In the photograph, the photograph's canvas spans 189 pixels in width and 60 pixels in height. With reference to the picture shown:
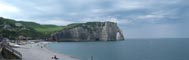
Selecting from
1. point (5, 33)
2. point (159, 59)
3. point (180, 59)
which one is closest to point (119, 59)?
point (159, 59)

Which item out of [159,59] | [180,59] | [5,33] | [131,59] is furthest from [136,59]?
[5,33]

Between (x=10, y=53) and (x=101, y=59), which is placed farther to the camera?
(x=101, y=59)

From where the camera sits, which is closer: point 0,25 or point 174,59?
point 174,59

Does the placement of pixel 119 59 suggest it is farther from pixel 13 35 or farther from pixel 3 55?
pixel 13 35

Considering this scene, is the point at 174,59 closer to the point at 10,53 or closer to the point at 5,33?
the point at 10,53

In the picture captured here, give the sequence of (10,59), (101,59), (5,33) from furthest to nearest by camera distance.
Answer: (5,33) → (101,59) → (10,59)

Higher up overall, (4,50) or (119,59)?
(4,50)

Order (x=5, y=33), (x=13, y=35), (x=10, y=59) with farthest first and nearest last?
(x=13, y=35) → (x=5, y=33) → (x=10, y=59)

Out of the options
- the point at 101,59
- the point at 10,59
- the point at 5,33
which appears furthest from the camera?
the point at 5,33

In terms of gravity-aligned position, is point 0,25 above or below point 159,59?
above
